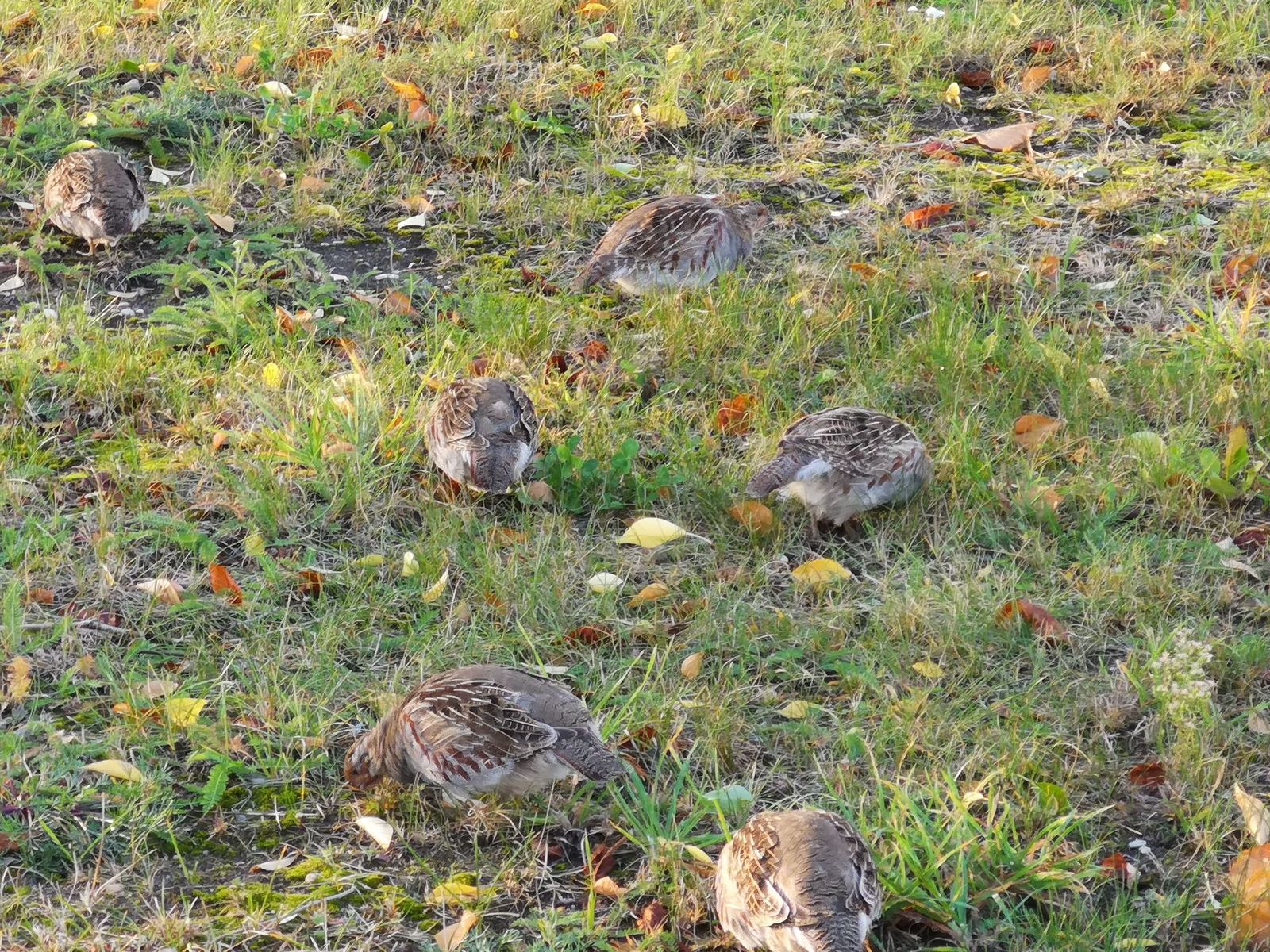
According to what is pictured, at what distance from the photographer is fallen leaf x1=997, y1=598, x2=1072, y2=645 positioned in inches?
167

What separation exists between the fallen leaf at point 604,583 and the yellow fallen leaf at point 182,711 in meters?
1.21

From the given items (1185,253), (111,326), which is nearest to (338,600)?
(111,326)

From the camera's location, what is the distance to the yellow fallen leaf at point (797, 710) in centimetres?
399

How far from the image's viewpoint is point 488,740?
360 cm

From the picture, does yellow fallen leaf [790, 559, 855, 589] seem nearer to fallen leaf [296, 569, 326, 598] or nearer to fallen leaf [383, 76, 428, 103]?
fallen leaf [296, 569, 326, 598]

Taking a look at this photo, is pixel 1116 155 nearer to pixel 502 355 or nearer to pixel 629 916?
pixel 502 355

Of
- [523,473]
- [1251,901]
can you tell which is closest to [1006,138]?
[523,473]

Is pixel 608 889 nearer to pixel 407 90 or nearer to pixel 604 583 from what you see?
pixel 604 583

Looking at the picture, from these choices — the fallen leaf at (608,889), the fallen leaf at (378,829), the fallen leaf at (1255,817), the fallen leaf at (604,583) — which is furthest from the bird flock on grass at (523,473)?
the fallen leaf at (1255,817)

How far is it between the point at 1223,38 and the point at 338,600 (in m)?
5.99

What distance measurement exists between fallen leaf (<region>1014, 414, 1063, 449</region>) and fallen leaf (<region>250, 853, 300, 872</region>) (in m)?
2.86

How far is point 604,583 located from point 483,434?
0.68 m

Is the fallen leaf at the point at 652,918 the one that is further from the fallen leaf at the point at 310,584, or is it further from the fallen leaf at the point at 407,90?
the fallen leaf at the point at 407,90

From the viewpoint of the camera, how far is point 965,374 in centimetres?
539
